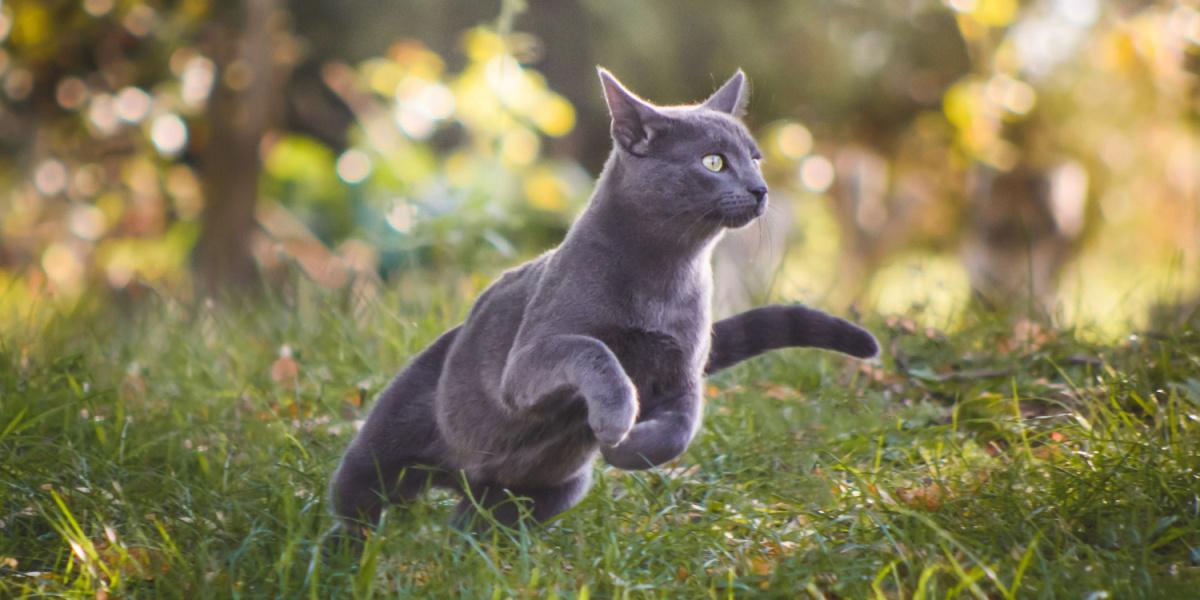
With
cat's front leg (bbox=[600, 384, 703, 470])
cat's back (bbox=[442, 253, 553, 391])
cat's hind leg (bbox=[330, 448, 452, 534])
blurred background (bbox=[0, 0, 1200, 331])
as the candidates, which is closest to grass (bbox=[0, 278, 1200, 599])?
cat's hind leg (bbox=[330, 448, 452, 534])

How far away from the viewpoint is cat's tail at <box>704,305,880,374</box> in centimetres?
258

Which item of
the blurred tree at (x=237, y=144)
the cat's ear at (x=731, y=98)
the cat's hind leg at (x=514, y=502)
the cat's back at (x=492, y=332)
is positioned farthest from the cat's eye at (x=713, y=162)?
the blurred tree at (x=237, y=144)

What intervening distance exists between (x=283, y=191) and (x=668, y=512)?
6.28 m

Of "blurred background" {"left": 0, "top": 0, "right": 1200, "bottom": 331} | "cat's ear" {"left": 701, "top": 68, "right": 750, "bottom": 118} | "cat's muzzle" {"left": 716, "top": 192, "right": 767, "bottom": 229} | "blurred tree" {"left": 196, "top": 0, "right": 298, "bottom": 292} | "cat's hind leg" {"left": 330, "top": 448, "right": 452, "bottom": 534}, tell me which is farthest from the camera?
"blurred tree" {"left": 196, "top": 0, "right": 298, "bottom": 292}

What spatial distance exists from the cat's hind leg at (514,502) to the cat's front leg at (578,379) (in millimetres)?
330

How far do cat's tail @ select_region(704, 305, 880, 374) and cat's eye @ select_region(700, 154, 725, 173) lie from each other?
1.22ft

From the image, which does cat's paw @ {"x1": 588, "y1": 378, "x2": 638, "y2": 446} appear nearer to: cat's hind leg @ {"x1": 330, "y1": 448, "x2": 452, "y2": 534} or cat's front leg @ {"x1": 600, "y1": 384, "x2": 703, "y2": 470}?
cat's front leg @ {"x1": 600, "y1": 384, "x2": 703, "y2": 470}

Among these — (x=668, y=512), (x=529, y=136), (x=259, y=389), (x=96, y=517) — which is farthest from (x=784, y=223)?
(x=96, y=517)

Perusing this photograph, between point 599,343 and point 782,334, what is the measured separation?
0.57 meters

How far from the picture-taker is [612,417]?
6.93 feet

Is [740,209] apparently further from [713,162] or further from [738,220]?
[713,162]

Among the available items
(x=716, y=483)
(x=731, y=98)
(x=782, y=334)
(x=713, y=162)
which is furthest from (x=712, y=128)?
(x=716, y=483)

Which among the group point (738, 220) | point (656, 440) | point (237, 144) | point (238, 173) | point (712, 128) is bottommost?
point (238, 173)

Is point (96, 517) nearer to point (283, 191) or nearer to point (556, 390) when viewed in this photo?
point (556, 390)
